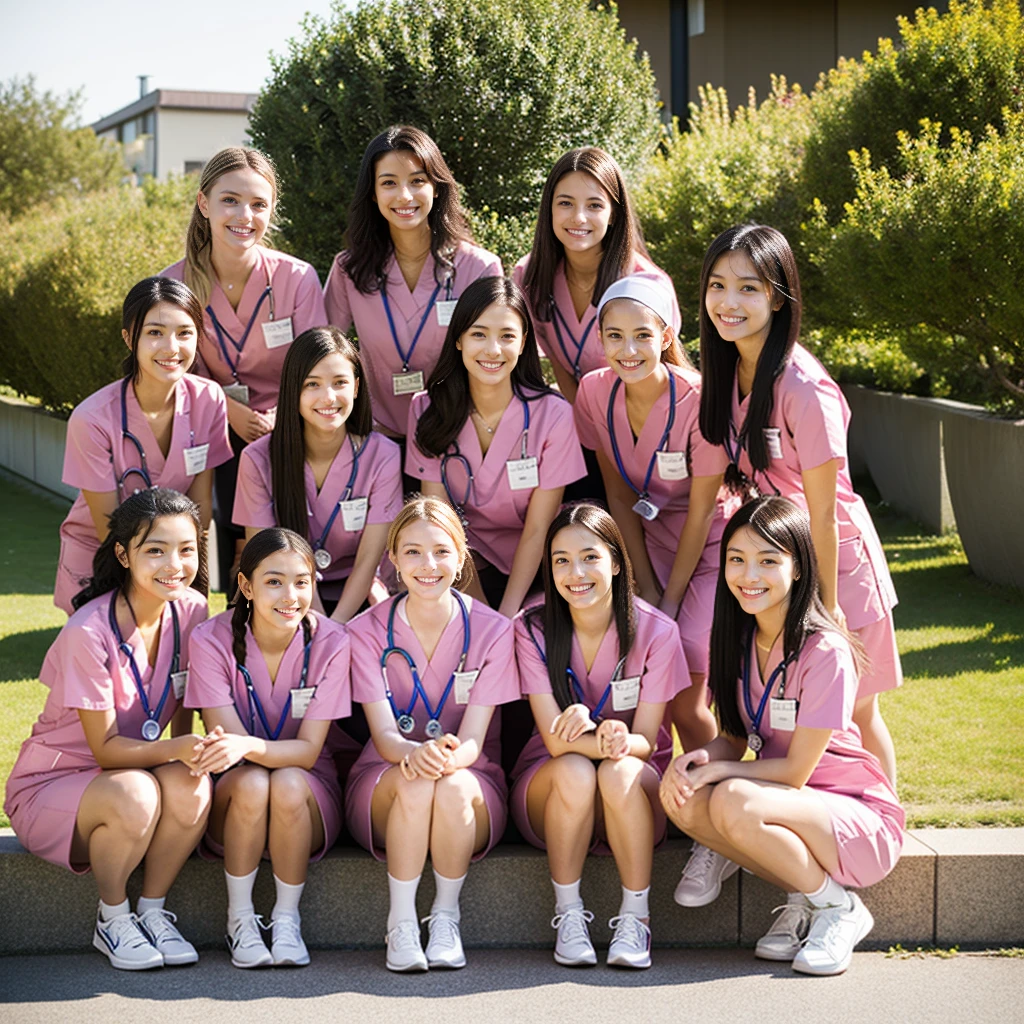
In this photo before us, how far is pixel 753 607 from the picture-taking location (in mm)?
3643

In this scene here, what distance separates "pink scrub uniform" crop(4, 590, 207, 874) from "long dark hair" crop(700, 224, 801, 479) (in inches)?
66.8

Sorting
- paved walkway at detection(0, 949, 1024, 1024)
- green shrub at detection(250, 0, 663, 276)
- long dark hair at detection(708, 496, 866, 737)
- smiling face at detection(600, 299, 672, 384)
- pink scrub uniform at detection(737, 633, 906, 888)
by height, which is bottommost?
paved walkway at detection(0, 949, 1024, 1024)

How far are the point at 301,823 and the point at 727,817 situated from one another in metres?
1.14

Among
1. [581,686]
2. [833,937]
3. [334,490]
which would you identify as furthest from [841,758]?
[334,490]

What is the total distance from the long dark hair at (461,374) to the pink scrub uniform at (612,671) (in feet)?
2.48

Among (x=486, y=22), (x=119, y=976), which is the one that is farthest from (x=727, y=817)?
(x=486, y=22)

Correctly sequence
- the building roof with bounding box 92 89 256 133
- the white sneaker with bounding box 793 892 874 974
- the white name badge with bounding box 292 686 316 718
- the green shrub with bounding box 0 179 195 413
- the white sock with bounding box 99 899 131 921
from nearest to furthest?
the white sneaker with bounding box 793 892 874 974, the white sock with bounding box 99 899 131 921, the white name badge with bounding box 292 686 316 718, the green shrub with bounding box 0 179 195 413, the building roof with bounding box 92 89 256 133

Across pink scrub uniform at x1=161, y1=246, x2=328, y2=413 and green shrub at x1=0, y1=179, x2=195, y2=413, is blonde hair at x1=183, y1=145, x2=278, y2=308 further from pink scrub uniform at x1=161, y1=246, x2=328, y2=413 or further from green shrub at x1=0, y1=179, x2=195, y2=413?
green shrub at x1=0, y1=179, x2=195, y2=413

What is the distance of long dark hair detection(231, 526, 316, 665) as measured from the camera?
3758 millimetres

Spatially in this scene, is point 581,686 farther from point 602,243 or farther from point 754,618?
point 602,243

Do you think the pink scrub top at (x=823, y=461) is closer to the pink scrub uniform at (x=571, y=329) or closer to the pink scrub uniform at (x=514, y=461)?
the pink scrub uniform at (x=514, y=461)

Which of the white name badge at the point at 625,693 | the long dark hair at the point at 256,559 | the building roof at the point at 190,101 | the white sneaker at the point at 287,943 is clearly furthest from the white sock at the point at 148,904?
the building roof at the point at 190,101

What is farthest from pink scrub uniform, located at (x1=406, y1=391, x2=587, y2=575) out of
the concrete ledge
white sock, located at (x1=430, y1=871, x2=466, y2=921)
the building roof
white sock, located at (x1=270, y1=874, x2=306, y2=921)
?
the building roof

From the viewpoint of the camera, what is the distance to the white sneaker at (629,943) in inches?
136
